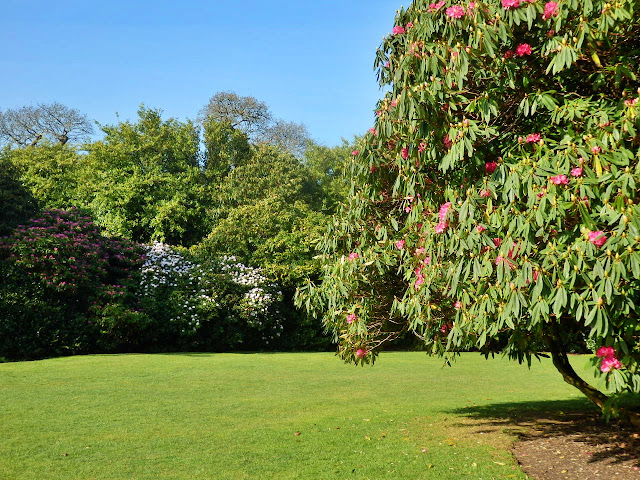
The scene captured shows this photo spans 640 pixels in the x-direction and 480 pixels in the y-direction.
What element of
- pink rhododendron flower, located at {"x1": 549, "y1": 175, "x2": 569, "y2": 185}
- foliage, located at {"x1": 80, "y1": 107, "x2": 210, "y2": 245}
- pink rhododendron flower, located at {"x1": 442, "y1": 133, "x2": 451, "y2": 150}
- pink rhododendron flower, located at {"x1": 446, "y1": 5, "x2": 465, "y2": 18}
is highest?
foliage, located at {"x1": 80, "y1": 107, "x2": 210, "y2": 245}

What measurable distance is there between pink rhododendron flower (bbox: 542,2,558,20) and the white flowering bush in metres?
16.0

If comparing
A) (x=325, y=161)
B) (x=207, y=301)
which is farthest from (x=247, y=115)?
(x=207, y=301)

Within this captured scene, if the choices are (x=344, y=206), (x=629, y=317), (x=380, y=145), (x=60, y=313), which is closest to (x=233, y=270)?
(x=60, y=313)

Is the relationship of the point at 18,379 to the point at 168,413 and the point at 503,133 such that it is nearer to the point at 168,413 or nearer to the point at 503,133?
the point at 168,413

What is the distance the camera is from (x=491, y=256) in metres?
4.57

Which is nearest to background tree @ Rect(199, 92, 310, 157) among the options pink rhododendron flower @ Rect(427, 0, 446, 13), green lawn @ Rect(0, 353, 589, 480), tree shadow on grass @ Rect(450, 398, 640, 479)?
green lawn @ Rect(0, 353, 589, 480)

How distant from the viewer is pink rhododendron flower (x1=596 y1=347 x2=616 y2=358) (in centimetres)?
426

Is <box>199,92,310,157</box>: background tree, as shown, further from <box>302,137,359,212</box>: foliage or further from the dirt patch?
the dirt patch

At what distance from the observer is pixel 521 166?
438cm

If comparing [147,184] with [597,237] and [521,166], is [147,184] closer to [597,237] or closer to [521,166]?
[521,166]

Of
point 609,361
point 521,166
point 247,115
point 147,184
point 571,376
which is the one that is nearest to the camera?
point 609,361

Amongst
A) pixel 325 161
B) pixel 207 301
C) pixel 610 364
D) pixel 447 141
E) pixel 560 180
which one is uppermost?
pixel 325 161

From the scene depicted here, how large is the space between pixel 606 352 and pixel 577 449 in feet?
9.19

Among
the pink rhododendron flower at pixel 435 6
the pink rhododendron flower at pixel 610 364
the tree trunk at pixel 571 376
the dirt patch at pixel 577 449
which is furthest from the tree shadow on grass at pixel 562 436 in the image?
the pink rhododendron flower at pixel 435 6
